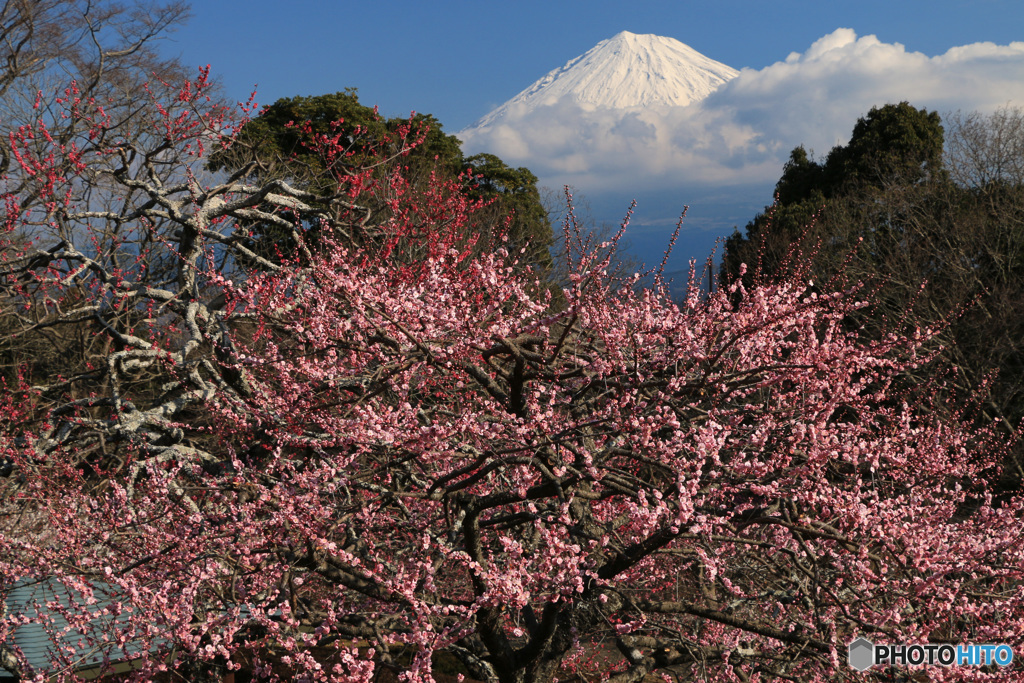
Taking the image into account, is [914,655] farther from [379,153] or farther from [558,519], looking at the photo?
[379,153]

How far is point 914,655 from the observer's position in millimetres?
3463

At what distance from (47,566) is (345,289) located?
3337 mm

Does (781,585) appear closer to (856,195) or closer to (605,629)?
(605,629)

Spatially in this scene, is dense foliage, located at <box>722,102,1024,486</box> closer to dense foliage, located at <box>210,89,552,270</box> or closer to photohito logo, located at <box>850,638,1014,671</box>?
dense foliage, located at <box>210,89,552,270</box>

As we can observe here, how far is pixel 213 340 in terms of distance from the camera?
299 inches

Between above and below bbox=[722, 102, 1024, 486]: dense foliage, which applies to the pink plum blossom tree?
below

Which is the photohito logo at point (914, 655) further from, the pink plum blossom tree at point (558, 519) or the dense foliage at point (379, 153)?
the dense foliage at point (379, 153)

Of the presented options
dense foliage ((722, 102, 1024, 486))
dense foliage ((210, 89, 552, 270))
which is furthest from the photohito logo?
dense foliage ((210, 89, 552, 270))

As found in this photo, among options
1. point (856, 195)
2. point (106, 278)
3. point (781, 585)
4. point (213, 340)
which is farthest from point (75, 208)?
point (856, 195)

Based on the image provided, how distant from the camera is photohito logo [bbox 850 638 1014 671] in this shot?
135 inches

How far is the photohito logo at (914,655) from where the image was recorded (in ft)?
11.2

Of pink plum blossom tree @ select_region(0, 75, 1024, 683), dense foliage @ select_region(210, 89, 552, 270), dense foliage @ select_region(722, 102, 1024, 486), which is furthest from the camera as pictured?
dense foliage @ select_region(210, 89, 552, 270)

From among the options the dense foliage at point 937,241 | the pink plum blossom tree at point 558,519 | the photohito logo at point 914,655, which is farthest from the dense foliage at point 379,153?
the photohito logo at point 914,655

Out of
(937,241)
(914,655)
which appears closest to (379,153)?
(937,241)
